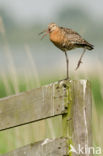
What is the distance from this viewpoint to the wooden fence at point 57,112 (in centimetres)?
295

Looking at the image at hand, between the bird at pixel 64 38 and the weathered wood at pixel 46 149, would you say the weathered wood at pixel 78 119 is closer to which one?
the weathered wood at pixel 46 149

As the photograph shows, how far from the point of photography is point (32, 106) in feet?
10.1

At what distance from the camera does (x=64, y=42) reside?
4535 mm

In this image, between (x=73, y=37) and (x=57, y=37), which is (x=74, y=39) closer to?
(x=73, y=37)

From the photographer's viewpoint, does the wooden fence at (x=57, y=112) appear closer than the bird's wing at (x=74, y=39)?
Yes

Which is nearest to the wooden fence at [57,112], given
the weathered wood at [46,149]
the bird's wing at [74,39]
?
the weathered wood at [46,149]

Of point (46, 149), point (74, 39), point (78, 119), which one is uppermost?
point (74, 39)

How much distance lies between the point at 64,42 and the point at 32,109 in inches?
62.2

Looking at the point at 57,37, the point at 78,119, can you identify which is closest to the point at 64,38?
the point at 57,37

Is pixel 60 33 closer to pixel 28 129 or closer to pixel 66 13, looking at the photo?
pixel 28 129

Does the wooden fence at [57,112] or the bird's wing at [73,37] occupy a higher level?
the bird's wing at [73,37]

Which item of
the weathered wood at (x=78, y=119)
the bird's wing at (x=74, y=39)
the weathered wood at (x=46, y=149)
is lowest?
the weathered wood at (x=46, y=149)

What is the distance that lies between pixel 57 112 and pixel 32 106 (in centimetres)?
17

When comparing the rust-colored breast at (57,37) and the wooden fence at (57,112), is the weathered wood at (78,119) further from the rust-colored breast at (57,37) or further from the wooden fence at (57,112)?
the rust-colored breast at (57,37)
